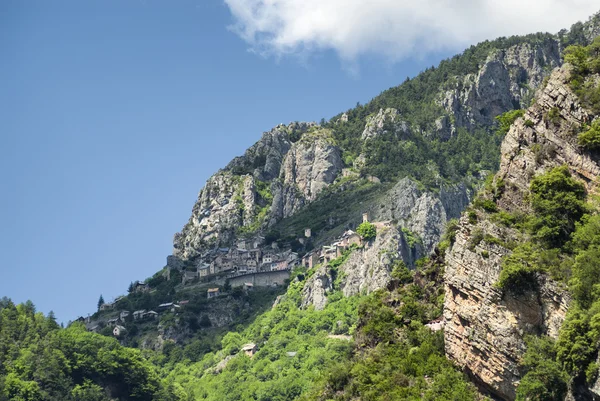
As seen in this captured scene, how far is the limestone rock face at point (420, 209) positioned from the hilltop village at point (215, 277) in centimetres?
459

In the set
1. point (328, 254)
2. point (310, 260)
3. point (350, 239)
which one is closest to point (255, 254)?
point (310, 260)

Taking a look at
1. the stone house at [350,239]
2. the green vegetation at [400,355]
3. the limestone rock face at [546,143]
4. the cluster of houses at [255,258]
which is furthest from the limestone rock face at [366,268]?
the limestone rock face at [546,143]

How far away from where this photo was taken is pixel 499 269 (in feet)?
173

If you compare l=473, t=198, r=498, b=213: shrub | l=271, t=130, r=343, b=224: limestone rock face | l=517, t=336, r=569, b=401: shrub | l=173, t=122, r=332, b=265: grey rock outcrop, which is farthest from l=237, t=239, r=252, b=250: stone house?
l=517, t=336, r=569, b=401: shrub

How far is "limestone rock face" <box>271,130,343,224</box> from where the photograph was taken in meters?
189

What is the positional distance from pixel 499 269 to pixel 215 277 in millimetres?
117755

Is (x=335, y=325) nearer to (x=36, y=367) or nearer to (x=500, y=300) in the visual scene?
(x=36, y=367)

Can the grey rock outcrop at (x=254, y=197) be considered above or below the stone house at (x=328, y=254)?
above

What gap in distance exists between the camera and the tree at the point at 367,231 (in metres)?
147

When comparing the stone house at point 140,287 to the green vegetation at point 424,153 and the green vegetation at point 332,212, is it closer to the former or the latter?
the green vegetation at point 332,212

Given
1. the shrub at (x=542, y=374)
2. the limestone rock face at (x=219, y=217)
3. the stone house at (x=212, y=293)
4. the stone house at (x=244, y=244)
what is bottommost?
the shrub at (x=542, y=374)

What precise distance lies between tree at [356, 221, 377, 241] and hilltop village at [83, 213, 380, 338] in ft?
4.95

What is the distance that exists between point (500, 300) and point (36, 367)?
79350 mm

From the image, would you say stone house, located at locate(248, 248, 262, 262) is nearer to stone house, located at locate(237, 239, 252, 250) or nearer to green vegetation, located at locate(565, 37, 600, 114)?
stone house, located at locate(237, 239, 252, 250)
